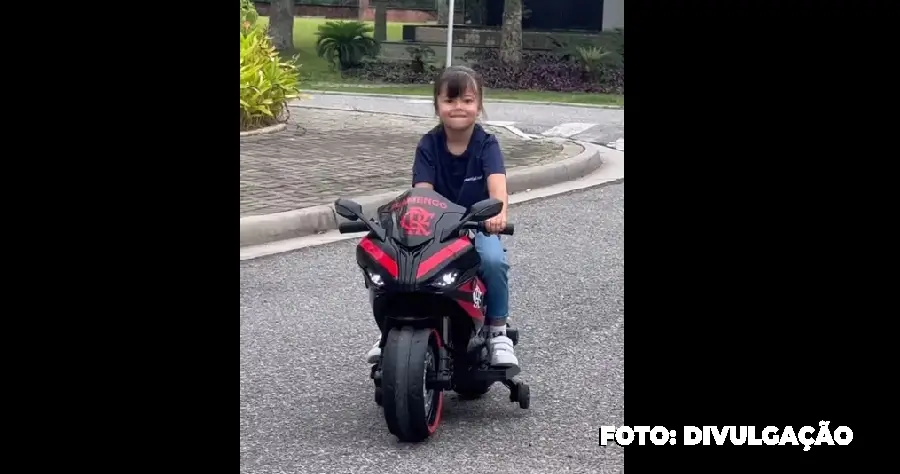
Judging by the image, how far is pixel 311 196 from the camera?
990cm

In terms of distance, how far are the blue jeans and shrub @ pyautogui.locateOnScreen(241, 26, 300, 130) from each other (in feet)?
30.6

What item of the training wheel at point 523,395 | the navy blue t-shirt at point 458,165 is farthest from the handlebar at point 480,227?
the training wheel at point 523,395

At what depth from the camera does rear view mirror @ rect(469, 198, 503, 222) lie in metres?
4.60

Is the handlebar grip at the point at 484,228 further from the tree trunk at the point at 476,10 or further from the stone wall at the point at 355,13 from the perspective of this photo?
the stone wall at the point at 355,13

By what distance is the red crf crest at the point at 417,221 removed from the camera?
15.0ft

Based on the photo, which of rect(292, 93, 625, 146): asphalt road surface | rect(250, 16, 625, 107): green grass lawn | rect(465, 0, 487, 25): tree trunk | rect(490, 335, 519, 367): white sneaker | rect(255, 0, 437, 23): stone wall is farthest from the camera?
rect(255, 0, 437, 23): stone wall

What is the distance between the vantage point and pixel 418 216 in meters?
4.61

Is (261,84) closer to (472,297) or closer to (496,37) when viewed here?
(472,297)

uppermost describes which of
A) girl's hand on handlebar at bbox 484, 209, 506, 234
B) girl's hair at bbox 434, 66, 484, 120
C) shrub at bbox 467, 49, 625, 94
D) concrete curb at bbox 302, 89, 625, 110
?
shrub at bbox 467, 49, 625, 94

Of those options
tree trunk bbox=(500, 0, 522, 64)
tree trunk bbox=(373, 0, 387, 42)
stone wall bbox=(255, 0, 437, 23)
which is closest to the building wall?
tree trunk bbox=(373, 0, 387, 42)

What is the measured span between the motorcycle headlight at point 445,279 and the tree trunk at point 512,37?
78.9 ft

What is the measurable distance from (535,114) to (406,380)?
15.7 meters

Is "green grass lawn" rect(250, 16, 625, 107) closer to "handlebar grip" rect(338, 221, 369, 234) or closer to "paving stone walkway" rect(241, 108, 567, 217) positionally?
"paving stone walkway" rect(241, 108, 567, 217)
